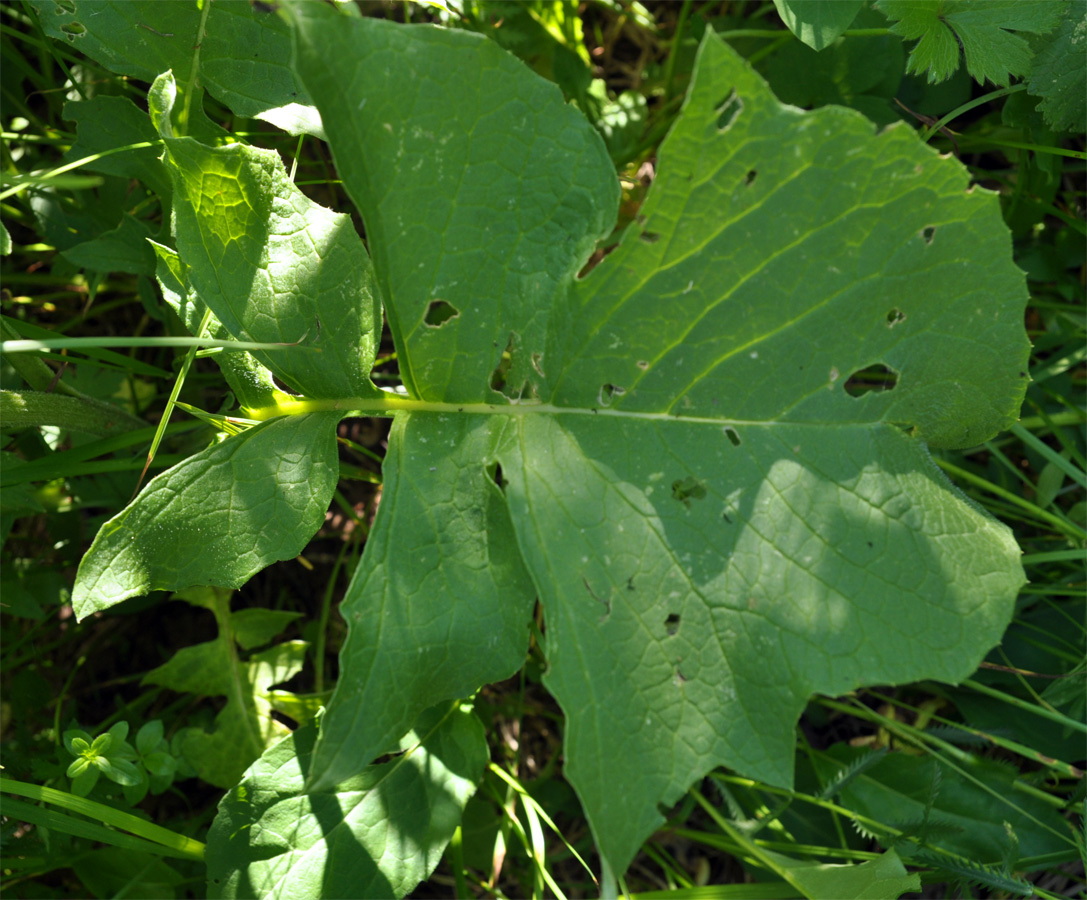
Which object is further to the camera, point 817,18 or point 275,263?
point 817,18

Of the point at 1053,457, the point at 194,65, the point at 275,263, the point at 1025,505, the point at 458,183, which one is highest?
the point at 458,183

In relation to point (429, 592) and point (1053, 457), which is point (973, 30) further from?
point (429, 592)

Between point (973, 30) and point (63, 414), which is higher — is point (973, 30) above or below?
above

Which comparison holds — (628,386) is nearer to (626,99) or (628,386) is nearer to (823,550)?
(823,550)

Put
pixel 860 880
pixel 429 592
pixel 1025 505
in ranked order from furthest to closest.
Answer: pixel 1025 505 < pixel 860 880 < pixel 429 592

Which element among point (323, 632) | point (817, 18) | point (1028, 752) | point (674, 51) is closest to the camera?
point (817, 18)

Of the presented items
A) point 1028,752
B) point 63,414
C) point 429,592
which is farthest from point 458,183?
point 1028,752

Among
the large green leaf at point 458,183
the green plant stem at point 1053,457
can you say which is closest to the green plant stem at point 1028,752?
the green plant stem at point 1053,457
